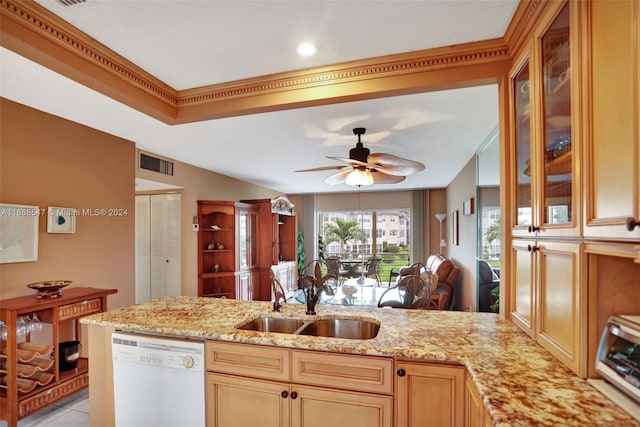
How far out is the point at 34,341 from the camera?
9.23 ft

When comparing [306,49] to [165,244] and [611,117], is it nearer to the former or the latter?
[611,117]

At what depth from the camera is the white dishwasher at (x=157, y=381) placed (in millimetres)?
1741

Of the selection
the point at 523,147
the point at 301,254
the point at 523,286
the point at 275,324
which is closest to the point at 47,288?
the point at 275,324

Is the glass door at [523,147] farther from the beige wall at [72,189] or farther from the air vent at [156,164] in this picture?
the air vent at [156,164]

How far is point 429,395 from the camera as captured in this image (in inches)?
55.7

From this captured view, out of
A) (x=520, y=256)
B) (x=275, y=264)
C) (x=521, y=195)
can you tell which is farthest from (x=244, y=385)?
(x=275, y=264)

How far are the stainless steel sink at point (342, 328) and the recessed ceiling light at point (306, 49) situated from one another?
166 centimetres

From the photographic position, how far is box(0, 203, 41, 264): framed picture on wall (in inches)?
99.6

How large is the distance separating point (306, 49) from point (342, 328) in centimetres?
172

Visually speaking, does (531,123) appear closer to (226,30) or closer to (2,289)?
(226,30)

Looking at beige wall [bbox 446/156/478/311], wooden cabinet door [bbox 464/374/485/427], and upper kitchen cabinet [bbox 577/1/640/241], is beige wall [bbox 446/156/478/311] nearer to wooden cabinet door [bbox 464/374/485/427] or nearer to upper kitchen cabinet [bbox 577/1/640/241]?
wooden cabinet door [bbox 464/374/485/427]

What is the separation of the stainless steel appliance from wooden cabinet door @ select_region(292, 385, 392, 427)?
0.80 meters

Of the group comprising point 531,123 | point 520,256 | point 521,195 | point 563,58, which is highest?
point 563,58

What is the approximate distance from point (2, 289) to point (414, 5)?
11.5 feet
